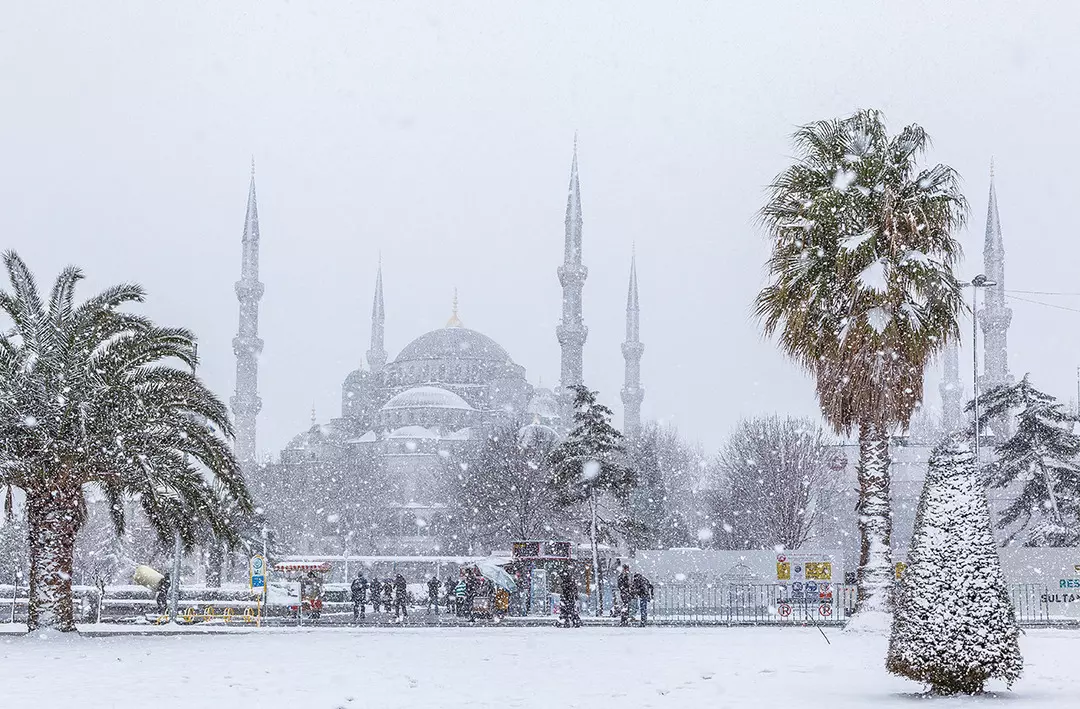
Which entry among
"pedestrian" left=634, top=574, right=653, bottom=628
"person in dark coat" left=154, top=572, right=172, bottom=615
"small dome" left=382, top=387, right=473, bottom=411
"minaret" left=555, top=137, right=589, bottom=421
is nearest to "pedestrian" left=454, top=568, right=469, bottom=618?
"pedestrian" left=634, top=574, right=653, bottom=628

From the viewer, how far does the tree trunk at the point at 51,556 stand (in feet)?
70.9

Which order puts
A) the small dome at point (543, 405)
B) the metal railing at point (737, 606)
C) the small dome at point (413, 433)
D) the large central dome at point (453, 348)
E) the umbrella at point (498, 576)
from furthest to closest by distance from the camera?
the large central dome at point (453, 348), the small dome at point (543, 405), the small dome at point (413, 433), the umbrella at point (498, 576), the metal railing at point (737, 606)

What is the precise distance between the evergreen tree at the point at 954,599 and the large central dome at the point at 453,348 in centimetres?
11012

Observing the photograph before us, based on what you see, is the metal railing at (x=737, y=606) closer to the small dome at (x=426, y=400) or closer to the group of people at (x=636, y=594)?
the group of people at (x=636, y=594)

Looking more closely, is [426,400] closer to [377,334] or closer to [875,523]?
[377,334]

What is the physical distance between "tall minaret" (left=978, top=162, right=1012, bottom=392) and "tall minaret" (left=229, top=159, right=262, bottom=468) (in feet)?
156

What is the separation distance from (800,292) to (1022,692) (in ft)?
35.0

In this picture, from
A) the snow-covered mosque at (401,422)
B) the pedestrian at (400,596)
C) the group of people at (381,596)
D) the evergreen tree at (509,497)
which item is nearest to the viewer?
the pedestrian at (400,596)

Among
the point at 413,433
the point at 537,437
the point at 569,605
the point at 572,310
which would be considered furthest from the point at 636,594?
the point at 413,433

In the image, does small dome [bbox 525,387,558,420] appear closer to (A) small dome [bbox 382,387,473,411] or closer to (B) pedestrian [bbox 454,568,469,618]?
(A) small dome [bbox 382,387,473,411]

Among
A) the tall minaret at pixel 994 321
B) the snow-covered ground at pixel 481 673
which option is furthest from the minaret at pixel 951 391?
the snow-covered ground at pixel 481 673

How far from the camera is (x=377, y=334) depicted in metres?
130

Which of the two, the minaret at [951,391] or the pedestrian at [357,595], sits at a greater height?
the minaret at [951,391]

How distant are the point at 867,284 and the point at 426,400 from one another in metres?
89.1
